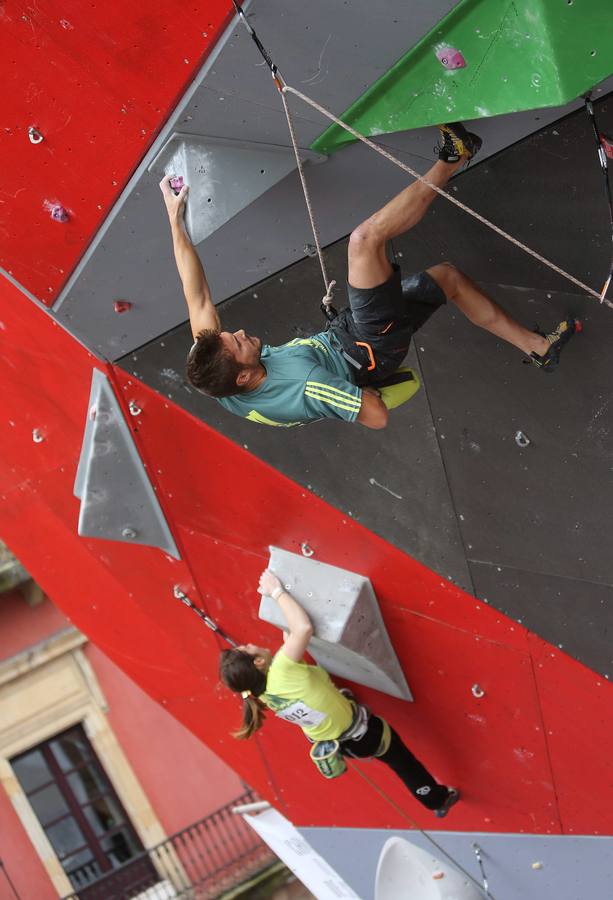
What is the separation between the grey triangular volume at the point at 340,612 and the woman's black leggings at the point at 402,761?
19cm

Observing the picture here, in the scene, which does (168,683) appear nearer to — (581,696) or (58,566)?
(58,566)

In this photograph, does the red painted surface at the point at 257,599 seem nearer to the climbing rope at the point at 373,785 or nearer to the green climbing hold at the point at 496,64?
the climbing rope at the point at 373,785

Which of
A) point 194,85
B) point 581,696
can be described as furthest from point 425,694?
point 194,85

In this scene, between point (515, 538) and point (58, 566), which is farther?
point (58, 566)

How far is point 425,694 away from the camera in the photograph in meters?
4.45

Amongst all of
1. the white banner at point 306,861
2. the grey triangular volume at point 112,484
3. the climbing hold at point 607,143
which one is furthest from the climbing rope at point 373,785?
the climbing hold at point 607,143

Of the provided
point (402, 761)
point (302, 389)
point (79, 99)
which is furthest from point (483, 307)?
point (402, 761)

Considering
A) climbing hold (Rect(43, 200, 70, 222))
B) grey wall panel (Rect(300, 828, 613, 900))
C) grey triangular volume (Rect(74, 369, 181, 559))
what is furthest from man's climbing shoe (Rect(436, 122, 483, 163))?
grey wall panel (Rect(300, 828, 613, 900))

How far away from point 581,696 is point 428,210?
163cm

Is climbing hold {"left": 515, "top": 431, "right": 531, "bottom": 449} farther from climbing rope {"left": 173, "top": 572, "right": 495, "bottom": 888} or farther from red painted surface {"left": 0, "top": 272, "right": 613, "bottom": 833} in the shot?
climbing rope {"left": 173, "top": 572, "right": 495, "bottom": 888}

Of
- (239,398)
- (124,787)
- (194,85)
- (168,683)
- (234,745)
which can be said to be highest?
(194,85)

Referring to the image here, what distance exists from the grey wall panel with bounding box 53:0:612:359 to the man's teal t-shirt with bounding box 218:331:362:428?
A: 452mm

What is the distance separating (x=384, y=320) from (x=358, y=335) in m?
0.10

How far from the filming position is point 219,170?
3.33m
